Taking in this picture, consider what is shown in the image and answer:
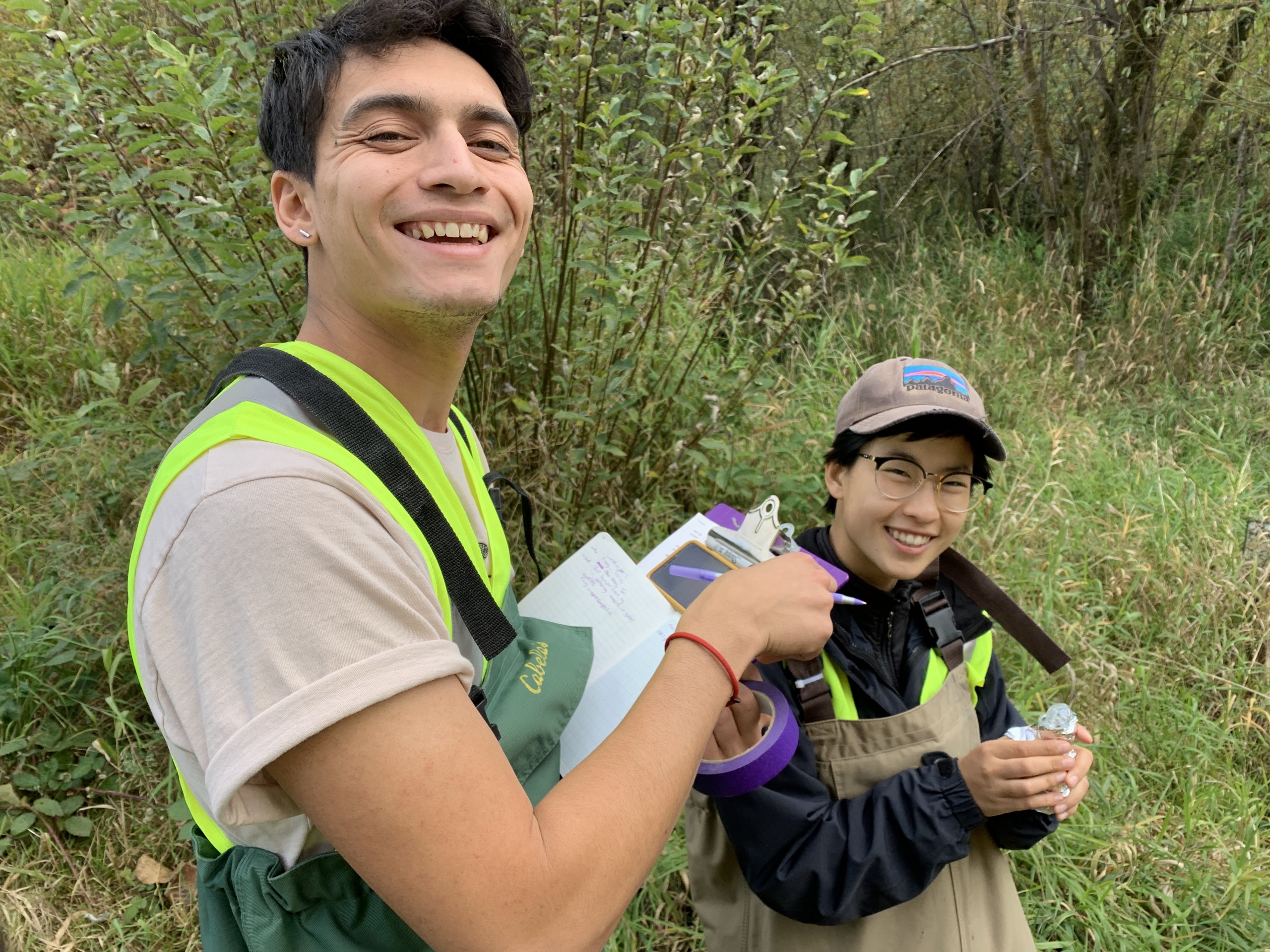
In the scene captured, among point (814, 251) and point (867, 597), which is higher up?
point (814, 251)

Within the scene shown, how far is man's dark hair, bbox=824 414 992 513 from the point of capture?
164cm

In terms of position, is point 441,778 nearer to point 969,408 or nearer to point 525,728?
point 525,728

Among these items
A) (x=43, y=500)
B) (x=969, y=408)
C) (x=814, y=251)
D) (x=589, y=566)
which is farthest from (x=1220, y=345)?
(x=43, y=500)

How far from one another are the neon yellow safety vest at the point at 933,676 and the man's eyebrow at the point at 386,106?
1165 mm

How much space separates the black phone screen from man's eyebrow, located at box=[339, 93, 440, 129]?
86 centimetres

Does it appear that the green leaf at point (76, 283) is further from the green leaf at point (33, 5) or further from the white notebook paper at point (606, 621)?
the white notebook paper at point (606, 621)

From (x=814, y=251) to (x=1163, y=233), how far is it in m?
4.02

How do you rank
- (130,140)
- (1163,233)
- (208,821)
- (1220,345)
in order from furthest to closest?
(1163,233) < (1220,345) < (130,140) < (208,821)

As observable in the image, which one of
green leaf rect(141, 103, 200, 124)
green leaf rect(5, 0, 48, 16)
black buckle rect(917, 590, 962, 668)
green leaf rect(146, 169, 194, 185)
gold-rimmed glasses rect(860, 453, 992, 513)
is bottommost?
black buckle rect(917, 590, 962, 668)

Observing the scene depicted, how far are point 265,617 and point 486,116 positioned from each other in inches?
34.0

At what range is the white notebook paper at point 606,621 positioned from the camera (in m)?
1.31

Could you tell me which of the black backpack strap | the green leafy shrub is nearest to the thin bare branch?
the green leafy shrub

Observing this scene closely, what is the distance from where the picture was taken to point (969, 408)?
1.67m

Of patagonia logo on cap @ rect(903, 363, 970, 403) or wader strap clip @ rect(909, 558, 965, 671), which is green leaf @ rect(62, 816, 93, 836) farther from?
patagonia logo on cap @ rect(903, 363, 970, 403)
